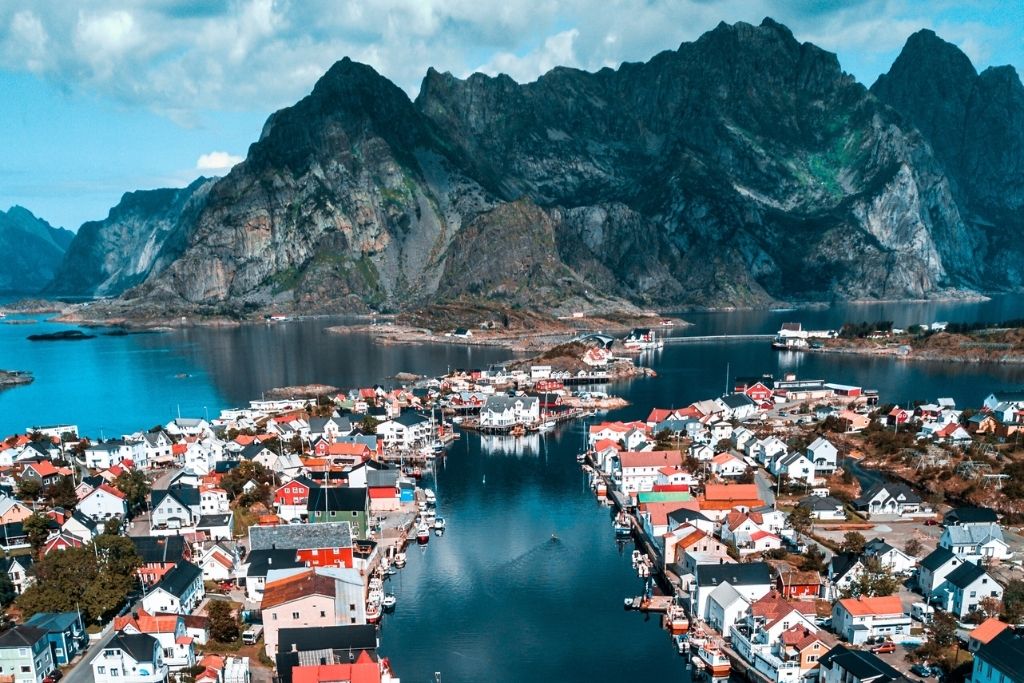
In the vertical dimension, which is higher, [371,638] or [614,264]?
[614,264]

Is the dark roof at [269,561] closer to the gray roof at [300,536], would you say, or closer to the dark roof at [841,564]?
the gray roof at [300,536]

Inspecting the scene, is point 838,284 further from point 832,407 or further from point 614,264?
point 832,407

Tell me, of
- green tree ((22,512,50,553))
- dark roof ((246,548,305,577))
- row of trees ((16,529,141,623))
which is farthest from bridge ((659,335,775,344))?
row of trees ((16,529,141,623))

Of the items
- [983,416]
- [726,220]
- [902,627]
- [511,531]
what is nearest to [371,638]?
[511,531]

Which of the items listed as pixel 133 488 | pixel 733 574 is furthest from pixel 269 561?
pixel 733 574

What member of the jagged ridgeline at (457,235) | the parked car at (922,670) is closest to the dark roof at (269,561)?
the parked car at (922,670)

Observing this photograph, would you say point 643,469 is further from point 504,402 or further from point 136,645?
point 136,645
